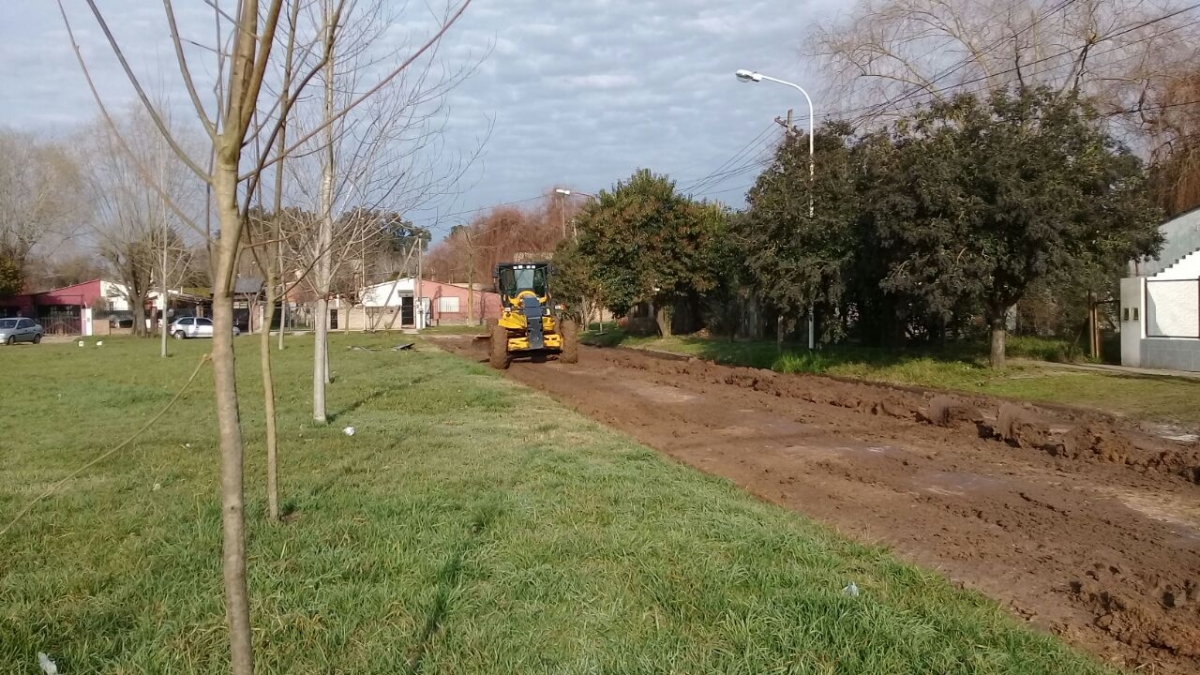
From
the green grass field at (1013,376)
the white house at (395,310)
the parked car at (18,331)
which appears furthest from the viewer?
the white house at (395,310)

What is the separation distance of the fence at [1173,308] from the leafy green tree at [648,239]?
16.4 meters

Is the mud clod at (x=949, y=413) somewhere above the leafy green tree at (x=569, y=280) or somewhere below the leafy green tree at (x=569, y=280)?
below

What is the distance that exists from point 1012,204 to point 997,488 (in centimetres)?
882

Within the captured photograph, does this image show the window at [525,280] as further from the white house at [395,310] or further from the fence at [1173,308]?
the white house at [395,310]

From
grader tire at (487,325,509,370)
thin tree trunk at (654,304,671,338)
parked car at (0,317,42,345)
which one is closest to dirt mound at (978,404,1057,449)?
grader tire at (487,325,509,370)

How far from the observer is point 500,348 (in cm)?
2344

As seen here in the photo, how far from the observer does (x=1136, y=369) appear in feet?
57.4

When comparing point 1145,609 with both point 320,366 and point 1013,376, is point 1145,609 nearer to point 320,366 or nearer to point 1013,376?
point 320,366

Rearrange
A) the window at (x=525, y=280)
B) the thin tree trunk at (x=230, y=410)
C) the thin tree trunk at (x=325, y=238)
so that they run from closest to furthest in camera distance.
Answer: the thin tree trunk at (x=230, y=410) → the thin tree trunk at (x=325, y=238) → the window at (x=525, y=280)

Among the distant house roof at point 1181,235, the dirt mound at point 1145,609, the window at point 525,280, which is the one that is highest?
the distant house roof at point 1181,235

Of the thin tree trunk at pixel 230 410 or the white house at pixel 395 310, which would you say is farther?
the white house at pixel 395 310

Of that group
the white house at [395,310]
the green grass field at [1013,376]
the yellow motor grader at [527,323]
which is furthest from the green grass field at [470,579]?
the white house at [395,310]

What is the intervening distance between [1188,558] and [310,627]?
556cm

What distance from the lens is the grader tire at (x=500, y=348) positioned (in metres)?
23.4
